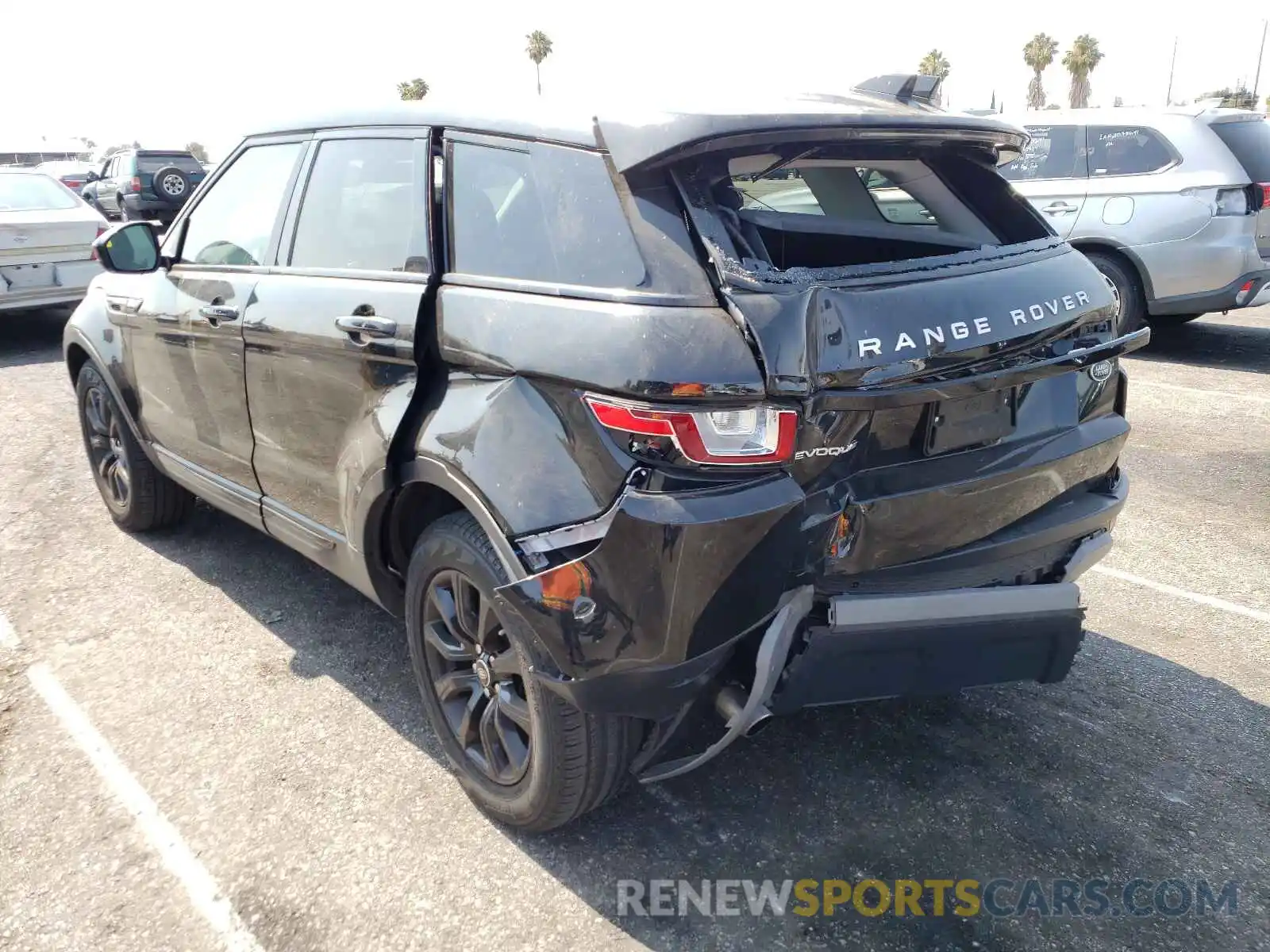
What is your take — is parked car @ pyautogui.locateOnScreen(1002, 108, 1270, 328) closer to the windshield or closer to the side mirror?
the side mirror

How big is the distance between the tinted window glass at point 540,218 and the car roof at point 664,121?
55 mm

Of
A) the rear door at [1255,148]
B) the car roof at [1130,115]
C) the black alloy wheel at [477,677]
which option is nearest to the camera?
the black alloy wheel at [477,677]

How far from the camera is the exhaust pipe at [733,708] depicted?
219 centimetres

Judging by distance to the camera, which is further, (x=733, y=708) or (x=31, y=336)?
(x=31, y=336)

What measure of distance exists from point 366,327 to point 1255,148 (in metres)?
7.69

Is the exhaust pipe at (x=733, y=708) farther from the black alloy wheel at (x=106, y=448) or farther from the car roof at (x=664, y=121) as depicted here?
the black alloy wheel at (x=106, y=448)

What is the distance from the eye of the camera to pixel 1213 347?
853cm

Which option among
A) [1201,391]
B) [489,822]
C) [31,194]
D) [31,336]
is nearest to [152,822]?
[489,822]

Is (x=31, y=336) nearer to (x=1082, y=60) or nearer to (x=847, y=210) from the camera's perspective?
(x=847, y=210)

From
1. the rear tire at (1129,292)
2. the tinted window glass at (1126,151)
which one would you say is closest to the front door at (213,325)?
the rear tire at (1129,292)

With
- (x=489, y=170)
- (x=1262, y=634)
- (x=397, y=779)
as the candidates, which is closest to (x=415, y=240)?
(x=489, y=170)

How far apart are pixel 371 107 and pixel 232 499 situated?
1543 millimetres

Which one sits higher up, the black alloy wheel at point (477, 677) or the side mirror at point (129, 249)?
the side mirror at point (129, 249)

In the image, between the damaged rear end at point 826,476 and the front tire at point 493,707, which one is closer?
the damaged rear end at point 826,476
